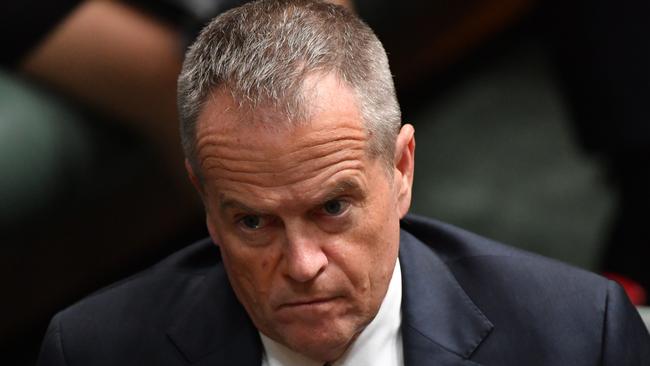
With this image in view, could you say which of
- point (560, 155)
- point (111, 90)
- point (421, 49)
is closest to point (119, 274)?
point (111, 90)

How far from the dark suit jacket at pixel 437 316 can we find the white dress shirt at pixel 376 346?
0.02 metres

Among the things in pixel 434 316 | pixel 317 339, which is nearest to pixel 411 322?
pixel 434 316

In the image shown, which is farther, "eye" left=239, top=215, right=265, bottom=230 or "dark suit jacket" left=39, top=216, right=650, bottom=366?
"dark suit jacket" left=39, top=216, right=650, bottom=366

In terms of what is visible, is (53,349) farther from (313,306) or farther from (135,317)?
(313,306)

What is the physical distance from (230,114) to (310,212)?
15 centimetres

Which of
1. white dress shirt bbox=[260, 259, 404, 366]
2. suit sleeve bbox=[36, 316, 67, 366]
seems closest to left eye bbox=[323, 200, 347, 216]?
white dress shirt bbox=[260, 259, 404, 366]

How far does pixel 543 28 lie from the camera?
10.5 ft

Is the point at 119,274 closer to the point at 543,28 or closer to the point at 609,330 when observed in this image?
the point at 543,28

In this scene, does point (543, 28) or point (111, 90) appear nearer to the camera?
point (111, 90)

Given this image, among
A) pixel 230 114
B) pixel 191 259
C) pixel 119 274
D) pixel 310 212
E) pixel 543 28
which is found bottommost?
pixel 119 274

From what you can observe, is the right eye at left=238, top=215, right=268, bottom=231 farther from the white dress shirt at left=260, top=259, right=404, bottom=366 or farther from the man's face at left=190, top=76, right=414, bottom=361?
the white dress shirt at left=260, top=259, right=404, bottom=366

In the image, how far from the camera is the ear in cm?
152

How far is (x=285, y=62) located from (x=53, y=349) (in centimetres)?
63

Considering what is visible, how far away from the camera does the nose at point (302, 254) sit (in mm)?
1396
